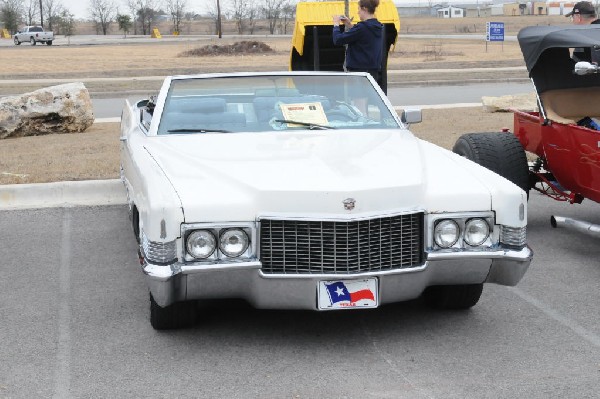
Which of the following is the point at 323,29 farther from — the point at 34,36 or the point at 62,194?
the point at 34,36

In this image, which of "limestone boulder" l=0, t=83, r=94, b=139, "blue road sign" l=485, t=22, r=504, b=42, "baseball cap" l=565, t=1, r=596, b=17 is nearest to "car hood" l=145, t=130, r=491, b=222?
"baseball cap" l=565, t=1, r=596, b=17

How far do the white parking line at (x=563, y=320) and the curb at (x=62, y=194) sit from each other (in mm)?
4505

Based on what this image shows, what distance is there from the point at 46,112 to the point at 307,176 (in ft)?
31.3

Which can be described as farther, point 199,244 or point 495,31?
point 495,31

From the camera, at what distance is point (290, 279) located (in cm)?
474

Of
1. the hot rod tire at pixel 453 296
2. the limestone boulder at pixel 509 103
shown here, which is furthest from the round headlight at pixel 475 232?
the limestone boulder at pixel 509 103

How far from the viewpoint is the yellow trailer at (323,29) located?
12844mm

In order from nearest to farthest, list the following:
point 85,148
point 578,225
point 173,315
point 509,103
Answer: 1. point 173,315
2. point 578,225
3. point 85,148
4. point 509,103

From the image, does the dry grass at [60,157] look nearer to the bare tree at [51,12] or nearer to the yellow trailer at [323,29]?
the yellow trailer at [323,29]

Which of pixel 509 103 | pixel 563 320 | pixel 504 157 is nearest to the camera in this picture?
pixel 563 320

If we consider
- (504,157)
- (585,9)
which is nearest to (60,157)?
(504,157)

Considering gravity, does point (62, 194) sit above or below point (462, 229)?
below

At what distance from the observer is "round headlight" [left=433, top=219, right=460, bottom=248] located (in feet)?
16.1

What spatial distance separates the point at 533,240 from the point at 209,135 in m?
2.93
